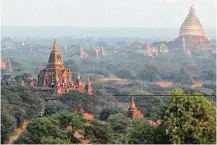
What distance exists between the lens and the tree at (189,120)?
13086mm

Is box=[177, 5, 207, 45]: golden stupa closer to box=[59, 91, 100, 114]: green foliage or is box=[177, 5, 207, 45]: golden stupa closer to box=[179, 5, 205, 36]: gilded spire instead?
box=[179, 5, 205, 36]: gilded spire

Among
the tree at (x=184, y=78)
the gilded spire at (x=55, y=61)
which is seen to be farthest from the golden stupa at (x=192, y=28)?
the gilded spire at (x=55, y=61)

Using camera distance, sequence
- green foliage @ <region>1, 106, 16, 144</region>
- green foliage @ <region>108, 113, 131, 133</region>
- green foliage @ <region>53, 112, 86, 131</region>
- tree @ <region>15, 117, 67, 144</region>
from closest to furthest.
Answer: tree @ <region>15, 117, 67, 144</region>, green foliage @ <region>53, 112, 86, 131</region>, green foliage @ <region>1, 106, 16, 144</region>, green foliage @ <region>108, 113, 131, 133</region>

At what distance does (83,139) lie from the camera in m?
18.2

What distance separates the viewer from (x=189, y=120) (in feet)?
43.2

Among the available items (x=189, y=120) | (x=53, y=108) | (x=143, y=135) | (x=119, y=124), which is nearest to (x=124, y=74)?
(x=53, y=108)

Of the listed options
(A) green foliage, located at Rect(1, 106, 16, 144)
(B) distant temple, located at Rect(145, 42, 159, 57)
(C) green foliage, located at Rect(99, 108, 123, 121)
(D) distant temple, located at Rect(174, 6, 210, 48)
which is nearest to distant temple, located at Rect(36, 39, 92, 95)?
(C) green foliage, located at Rect(99, 108, 123, 121)

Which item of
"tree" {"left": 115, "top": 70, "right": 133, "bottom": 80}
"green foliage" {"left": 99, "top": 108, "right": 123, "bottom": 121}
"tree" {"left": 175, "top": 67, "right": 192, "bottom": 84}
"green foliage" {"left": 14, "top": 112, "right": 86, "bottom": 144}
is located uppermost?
"green foliage" {"left": 14, "top": 112, "right": 86, "bottom": 144}

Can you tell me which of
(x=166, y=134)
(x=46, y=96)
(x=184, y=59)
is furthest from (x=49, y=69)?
(x=184, y=59)

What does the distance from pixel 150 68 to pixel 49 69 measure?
30.2 m

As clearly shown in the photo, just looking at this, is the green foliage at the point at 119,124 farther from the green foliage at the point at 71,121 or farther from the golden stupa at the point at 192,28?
the golden stupa at the point at 192,28

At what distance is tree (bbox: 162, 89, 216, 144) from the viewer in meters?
13.1

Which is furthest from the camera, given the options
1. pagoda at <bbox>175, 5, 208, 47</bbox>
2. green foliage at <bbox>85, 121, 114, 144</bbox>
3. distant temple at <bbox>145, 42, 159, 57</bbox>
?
distant temple at <bbox>145, 42, 159, 57</bbox>

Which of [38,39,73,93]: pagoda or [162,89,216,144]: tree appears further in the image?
[38,39,73,93]: pagoda
